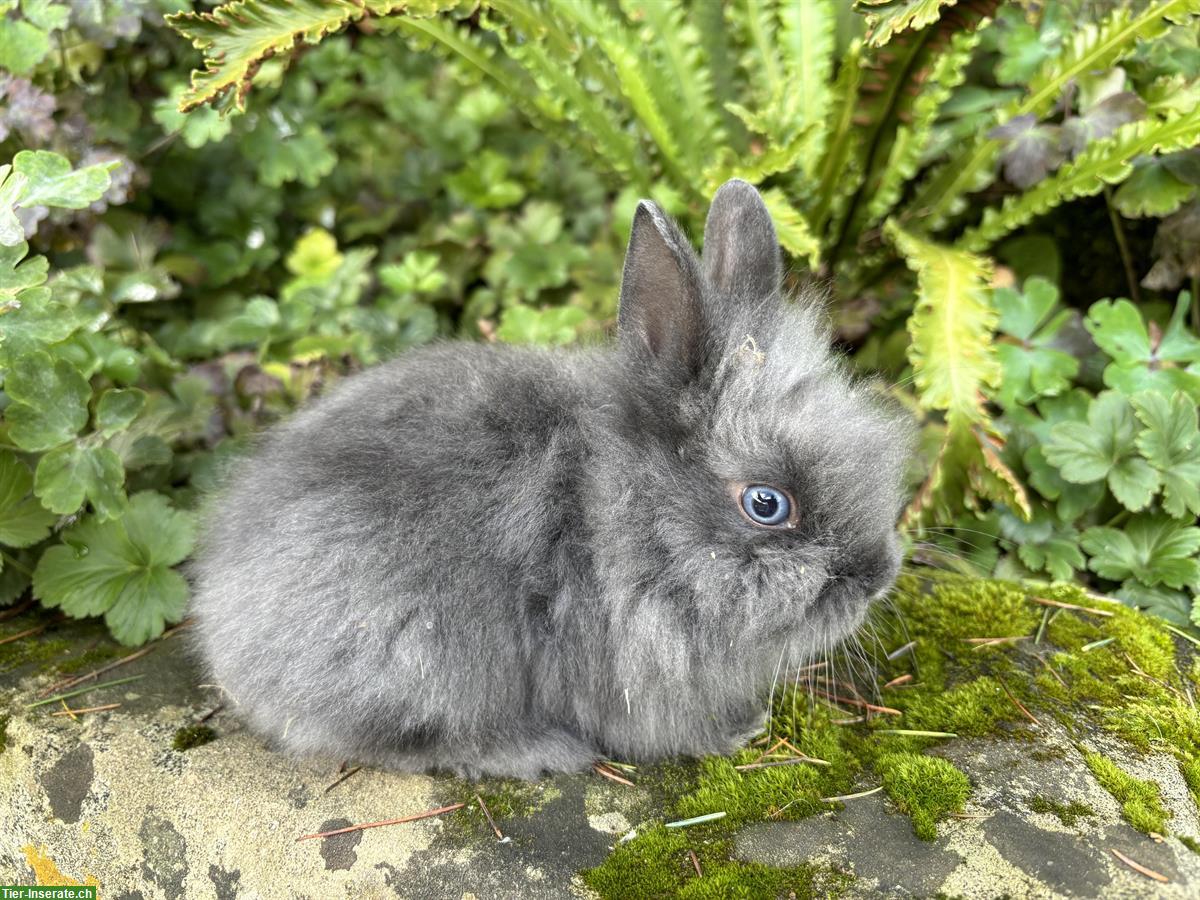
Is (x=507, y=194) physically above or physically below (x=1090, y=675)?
above

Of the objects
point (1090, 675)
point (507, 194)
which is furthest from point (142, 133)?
point (1090, 675)

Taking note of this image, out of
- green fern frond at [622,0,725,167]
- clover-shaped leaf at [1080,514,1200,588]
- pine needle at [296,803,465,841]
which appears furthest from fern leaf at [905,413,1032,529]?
pine needle at [296,803,465,841]

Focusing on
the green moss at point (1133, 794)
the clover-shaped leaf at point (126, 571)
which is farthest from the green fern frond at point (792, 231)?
the clover-shaped leaf at point (126, 571)

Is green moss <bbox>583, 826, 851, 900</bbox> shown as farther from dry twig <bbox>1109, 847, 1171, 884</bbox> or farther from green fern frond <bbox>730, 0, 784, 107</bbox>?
green fern frond <bbox>730, 0, 784, 107</bbox>

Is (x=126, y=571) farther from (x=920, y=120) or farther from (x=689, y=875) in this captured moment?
(x=920, y=120)

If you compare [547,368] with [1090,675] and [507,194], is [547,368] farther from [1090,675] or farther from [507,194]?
[507,194]

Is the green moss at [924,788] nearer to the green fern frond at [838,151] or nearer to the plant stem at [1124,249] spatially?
the green fern frond at [838,151]

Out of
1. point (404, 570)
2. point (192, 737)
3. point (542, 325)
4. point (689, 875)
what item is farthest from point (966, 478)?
point (192, 737)
